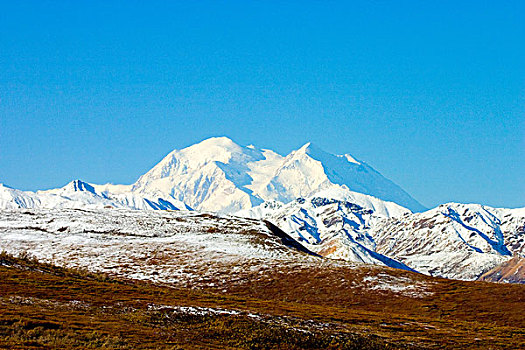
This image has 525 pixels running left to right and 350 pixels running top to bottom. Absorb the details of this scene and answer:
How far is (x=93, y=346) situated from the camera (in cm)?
2991

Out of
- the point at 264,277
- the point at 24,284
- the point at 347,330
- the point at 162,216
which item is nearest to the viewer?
the point at 347,330

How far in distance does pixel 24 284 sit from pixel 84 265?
44.8 metres

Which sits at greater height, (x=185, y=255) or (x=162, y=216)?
(x=162, y=216)

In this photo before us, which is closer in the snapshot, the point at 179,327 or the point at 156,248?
the point at 179,327

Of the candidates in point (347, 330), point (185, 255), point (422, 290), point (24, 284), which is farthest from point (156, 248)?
point (347, 330)

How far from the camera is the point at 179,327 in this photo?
129ft

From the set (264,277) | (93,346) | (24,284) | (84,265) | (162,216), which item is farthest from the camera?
(162,216)

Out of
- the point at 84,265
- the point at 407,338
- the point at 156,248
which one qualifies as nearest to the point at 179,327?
the point at 407,338

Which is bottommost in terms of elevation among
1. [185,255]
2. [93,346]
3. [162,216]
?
[93,346]

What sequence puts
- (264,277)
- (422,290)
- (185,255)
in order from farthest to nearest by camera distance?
1. (185,255)
2. (264,277)
3. (422,290)

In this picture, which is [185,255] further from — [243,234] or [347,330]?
[347,330]

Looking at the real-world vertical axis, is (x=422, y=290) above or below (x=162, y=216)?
below

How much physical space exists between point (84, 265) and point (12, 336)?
63263 mm

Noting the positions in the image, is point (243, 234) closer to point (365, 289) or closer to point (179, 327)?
point (365, 289)
